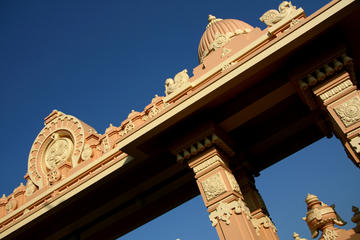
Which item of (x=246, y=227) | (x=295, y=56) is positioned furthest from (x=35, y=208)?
(x=295, y=56)

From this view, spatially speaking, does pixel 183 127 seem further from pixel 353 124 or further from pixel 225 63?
pixel 353 124

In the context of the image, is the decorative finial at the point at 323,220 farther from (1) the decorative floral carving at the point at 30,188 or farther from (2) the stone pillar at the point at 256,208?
(1) the decorative floral carving at the point at 30,188

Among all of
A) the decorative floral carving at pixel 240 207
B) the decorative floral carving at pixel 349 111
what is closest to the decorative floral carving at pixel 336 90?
the decorative floral carving at pixel 349 111

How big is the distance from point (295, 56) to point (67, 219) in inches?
250

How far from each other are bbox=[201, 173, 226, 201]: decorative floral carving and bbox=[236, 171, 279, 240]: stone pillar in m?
1.14

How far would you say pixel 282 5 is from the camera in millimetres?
6789

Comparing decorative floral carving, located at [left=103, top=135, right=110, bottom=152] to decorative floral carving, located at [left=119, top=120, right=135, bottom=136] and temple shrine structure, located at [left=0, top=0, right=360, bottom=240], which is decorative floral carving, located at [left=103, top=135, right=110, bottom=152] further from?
decorative floral carving, located at [left=119, top=120, right=135, bottom=136]

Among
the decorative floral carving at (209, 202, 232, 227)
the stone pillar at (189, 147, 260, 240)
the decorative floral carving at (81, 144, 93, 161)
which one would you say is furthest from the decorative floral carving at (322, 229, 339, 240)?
the decorative floral carving at (81, 144, 93, 161)

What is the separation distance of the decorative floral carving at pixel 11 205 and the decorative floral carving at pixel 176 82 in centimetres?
519

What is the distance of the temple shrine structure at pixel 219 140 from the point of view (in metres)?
Answer: 5.62

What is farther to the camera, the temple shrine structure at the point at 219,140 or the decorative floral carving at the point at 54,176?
the decorative floral carving at the point at 54,176

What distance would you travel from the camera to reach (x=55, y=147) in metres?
9.57

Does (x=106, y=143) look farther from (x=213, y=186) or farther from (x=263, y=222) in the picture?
(x=263, y=222)

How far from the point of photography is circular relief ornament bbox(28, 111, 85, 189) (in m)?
9.00
